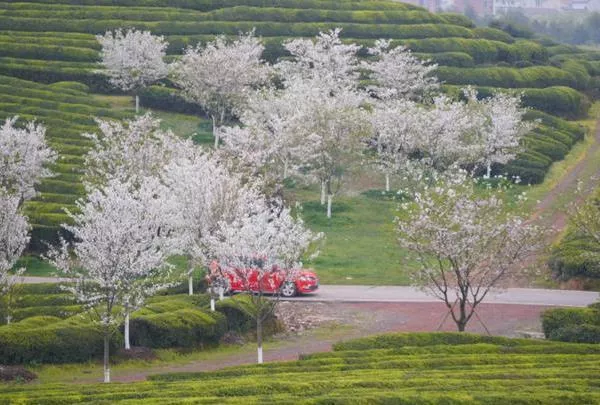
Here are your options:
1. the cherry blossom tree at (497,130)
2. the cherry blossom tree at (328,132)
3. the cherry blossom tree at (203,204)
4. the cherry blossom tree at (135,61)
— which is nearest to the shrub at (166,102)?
the cherry blossom tree at (135,61)

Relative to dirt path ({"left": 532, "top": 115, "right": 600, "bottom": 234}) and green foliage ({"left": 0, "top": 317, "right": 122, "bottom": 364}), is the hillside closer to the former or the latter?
dirt path ({"left": 532, "top": 115, "right": 600, "bottom": 234})

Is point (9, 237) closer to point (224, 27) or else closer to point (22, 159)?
point (22, 159)

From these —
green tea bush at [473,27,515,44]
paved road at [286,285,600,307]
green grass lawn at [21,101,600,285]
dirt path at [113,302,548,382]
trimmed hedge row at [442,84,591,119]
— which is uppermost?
green tea bush at [473,27,515,44]

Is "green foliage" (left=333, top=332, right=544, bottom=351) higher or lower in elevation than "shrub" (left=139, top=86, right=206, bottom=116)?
lower

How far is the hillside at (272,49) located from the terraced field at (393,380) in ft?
129

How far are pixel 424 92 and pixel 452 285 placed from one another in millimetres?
36864

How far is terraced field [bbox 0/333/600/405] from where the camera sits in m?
29.7

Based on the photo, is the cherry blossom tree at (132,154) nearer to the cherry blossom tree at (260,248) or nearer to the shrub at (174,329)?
the shrub at (174,329)

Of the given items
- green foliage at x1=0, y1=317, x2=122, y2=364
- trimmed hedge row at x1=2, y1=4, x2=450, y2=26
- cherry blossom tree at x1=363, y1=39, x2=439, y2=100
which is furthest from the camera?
trimmed hedge row at x1=2, y1=4, x2=450, y2=26

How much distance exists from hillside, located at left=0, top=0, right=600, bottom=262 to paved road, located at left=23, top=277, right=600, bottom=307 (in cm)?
2377

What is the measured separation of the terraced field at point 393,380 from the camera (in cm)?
2966

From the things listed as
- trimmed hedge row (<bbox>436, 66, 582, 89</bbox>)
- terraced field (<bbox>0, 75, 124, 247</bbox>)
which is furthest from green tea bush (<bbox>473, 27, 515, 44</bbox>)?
terraced field (<bbox>0, 75, 124, 247</bbox>)

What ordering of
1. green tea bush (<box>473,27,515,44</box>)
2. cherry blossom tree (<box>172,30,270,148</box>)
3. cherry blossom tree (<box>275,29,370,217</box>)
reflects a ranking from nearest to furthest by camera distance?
cherry blossom tree (<box>275,29,370,217</box>) < cherry blossom tree (<box>172,30,270,148</box>) < green tea bush (<box>473,27,515,44</box>)

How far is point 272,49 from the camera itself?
100 meters
